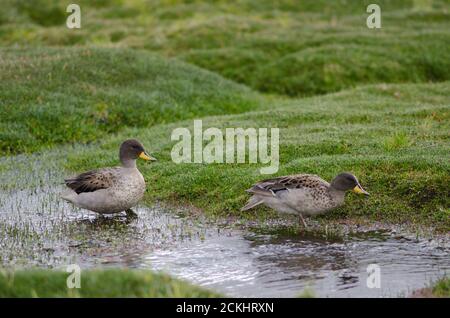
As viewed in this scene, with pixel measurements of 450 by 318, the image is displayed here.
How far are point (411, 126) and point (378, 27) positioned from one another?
17.2 m

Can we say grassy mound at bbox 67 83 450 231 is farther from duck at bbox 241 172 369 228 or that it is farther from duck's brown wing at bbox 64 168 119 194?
duck's brown wing at bbox 64 168 119 194

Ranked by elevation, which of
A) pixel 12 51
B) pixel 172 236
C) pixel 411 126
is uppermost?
pixel 12 51

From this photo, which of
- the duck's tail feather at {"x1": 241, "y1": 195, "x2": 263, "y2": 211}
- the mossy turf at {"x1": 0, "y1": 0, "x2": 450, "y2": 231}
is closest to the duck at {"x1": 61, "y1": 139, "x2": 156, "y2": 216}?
the mossy turf at {"x1": 0, "y1": 0, "x2": 450, "y2": 231}

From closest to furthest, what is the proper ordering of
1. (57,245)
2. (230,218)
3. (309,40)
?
1. (57,245)
2. (230,218)
3. (309,40)

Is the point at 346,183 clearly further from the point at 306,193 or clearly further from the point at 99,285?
the point at 99,285

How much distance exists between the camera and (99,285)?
934 cm

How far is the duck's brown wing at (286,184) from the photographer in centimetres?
1354

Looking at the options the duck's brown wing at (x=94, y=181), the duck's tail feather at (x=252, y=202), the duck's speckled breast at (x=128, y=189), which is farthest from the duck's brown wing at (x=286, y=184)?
the duck's brown wing at (x=94, y=181)

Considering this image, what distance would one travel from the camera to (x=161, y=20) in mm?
41250

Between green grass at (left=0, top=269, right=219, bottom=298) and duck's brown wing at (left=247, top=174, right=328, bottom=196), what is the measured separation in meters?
4.23

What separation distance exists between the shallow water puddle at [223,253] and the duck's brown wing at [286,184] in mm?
805

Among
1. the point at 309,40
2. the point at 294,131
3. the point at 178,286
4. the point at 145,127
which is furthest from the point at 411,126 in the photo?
the point at 309,40

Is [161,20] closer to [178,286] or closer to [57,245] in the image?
[57,245]

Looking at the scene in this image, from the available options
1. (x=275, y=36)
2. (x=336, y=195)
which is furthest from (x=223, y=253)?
(x=275, y=36)
